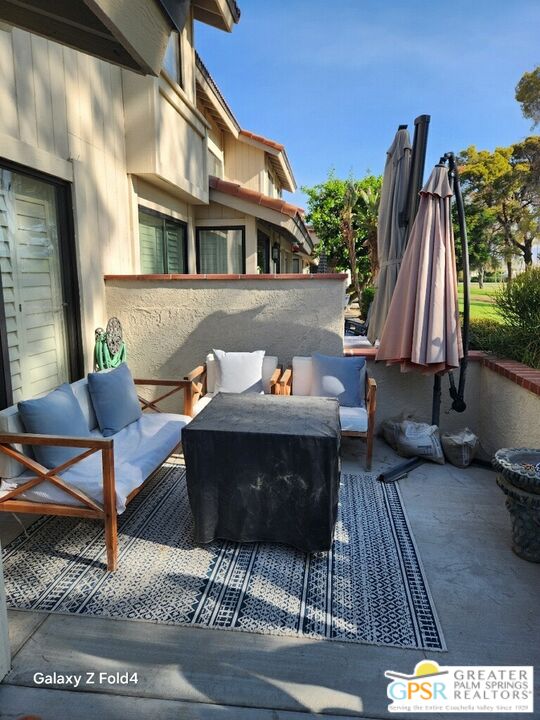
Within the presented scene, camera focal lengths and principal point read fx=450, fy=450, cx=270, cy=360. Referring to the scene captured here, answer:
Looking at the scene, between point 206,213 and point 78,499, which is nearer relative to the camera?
point 78,499

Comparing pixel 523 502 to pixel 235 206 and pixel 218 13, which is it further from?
pixel 218 13

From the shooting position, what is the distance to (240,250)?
26.9ft

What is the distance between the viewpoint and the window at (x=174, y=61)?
6.23 m

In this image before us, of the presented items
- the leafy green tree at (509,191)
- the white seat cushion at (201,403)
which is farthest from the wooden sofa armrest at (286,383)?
the leafy green tree at (509,191)

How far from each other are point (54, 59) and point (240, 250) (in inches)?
173

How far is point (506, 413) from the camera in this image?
443cm

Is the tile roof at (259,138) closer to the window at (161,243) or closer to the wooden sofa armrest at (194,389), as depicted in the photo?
the window at (161,243)

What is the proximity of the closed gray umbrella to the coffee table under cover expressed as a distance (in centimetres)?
222

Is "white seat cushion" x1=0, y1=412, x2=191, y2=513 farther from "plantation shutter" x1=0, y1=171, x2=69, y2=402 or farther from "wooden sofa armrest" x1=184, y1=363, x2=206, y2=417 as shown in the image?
"plantation shutter" x1=0, y1=171, x2=69, y2=402

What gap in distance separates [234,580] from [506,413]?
3.17 m

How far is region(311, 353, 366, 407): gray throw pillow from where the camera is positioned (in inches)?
185

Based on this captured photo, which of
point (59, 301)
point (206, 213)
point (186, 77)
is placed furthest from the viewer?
point (206, 213)

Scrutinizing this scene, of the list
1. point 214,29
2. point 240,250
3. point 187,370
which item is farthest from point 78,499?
point 214,29

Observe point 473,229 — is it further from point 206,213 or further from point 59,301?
point 59,301
